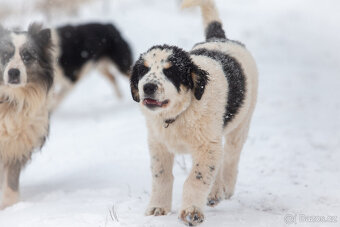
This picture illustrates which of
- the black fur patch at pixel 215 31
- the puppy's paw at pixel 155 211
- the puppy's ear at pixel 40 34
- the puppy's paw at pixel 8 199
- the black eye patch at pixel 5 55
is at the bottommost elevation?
the puppy's paw at pixel 8 199

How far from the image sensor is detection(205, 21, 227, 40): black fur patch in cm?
525

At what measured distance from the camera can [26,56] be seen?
5203 millimetres

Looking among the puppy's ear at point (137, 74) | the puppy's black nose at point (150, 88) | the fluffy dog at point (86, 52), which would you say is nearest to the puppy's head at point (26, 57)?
the puppy's ear at point (137, 74)

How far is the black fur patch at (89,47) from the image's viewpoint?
9.70 meters

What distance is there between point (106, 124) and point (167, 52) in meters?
4.86

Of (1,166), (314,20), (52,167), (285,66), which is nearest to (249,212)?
(1,166)

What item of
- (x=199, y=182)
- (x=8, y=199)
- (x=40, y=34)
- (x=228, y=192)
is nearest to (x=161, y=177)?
(x=199, y=182)

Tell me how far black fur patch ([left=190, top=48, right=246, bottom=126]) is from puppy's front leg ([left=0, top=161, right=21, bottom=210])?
93.5 inches

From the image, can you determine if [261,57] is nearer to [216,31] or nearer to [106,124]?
[106,124]

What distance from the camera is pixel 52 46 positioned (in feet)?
18.4

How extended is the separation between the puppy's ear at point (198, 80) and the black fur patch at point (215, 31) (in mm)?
1528

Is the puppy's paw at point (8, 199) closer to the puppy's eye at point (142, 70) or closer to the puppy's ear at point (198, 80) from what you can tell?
the puppy's eye at point (142, 70)

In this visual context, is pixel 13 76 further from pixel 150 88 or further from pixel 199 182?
pixel 199 182

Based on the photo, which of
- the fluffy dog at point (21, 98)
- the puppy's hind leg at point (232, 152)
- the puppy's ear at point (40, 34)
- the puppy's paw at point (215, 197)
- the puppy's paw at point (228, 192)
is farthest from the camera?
the puppy's ear at point (40, 34)
